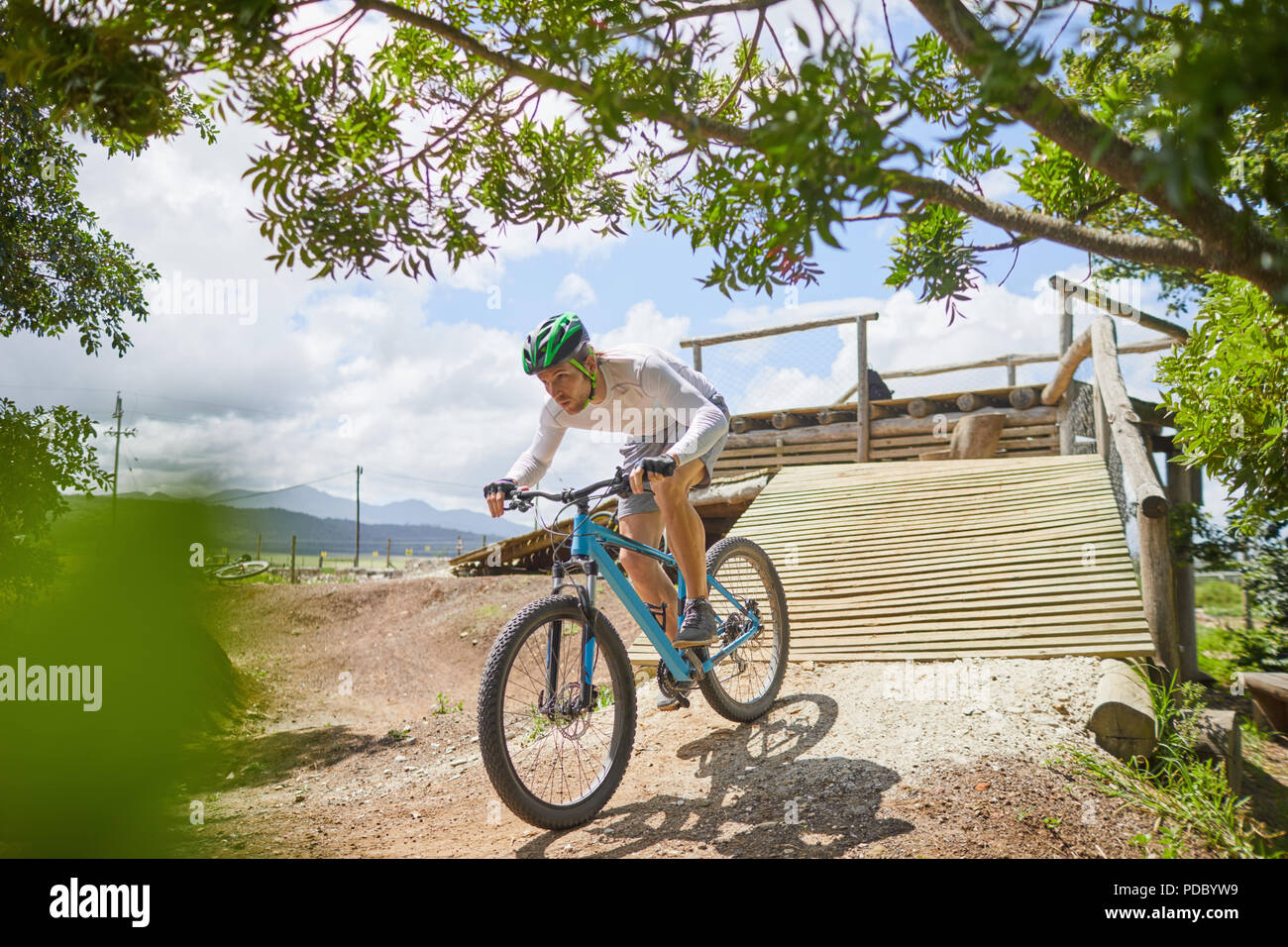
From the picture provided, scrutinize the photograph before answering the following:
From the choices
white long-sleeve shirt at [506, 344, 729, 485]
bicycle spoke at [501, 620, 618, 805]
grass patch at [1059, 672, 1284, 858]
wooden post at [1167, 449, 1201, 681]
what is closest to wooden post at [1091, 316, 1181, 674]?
grass patch at [1059, 672, 1284, 858]

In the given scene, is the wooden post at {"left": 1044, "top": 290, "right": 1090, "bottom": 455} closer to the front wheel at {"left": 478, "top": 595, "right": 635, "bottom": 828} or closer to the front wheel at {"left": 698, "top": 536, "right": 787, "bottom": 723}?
the front wheel at {"left": 698, "top": 536, "right": 787, "bottom": 723}

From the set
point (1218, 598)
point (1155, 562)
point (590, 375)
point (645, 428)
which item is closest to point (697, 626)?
point (645, 428)

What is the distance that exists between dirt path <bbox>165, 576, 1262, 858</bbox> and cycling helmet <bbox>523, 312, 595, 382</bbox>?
1244 millimetres

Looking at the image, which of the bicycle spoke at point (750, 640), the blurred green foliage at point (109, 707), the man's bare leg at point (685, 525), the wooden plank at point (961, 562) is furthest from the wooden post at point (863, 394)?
the blurred green foliage at point (109, 707)

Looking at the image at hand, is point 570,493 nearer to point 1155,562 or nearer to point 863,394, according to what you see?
point 1155,562

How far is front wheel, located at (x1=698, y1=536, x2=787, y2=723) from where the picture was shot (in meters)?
3.87

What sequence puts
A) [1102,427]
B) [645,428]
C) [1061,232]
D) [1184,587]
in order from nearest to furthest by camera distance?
[1061,232] < [645,428] < [1184,587] < [1102,427]

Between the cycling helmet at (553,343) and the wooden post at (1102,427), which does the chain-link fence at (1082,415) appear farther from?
the cycling helmet at (553,343)

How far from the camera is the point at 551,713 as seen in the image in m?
2.74

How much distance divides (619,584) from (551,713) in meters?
0.55

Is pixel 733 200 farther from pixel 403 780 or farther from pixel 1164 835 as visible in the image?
pixel 403 780

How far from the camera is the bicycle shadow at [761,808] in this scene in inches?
102
